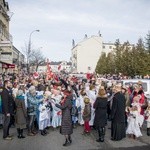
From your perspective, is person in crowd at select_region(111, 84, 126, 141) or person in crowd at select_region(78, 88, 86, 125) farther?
person in crowd at select_region(78, 88, 86, 125)

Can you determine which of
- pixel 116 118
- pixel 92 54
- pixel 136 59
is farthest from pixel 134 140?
pixel 92 54

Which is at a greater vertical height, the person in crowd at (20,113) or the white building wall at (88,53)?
the white building wall at (88,53)

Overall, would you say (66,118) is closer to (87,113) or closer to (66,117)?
(66,117)

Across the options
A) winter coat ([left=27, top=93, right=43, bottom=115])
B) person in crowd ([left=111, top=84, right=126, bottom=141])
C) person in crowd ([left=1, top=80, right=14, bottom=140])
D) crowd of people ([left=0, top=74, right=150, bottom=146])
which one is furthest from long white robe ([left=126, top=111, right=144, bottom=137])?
person in crowd ([left=1, top=80, right=14, bottom=140])

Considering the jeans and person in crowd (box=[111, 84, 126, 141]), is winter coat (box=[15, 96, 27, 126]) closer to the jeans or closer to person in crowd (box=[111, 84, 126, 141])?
the jeans

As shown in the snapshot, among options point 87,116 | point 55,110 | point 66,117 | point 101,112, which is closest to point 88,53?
point 55,110

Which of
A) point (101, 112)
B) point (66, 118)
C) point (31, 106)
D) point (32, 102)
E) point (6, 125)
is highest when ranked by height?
point (32, 102)

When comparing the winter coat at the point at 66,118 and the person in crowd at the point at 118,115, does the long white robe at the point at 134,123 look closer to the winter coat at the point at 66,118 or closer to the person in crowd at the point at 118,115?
the person in crowd at the point at 118,115

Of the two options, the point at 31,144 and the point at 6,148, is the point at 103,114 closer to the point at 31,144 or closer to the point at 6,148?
the point at 31,144

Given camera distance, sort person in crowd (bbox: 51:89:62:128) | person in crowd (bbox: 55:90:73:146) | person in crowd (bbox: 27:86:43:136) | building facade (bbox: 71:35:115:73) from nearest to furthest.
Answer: person in crowd (bbox: 55:90:73:146), person in crowd (bbox: 27:86:43:136), person in crowd (bbox: 51:89:62:128), building facade (bbox: 71:35:115:73)

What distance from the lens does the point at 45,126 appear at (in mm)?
13781

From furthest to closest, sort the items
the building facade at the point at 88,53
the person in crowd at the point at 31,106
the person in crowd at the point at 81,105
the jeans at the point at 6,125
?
the building facade at the point at 88,53, the person in crowd at the point at 81,105, the person in crowd at the point at 31,106, the jeans at the point at 6,125

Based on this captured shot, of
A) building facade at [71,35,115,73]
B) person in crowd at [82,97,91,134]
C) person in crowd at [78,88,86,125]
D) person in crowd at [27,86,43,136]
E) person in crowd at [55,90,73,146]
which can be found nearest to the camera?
person in crowd at [55,90,73,146]

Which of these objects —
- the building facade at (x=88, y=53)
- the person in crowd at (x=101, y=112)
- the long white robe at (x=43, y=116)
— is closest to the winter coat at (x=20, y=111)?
the long white robe at (x=43, y=116)
